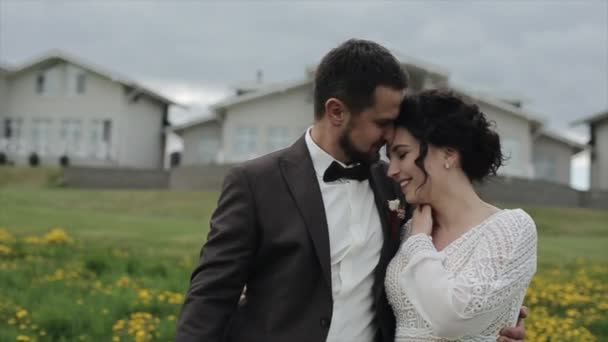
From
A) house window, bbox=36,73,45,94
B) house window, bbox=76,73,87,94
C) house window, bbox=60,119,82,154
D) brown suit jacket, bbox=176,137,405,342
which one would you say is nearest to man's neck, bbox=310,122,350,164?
brown suit jacket, bbox=176,137,405,342

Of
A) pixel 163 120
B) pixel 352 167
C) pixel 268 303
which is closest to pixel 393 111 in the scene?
pixel 352 167

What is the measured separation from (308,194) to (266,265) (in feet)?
1.11

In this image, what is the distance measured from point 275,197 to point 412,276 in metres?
0.64

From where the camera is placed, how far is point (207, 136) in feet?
150

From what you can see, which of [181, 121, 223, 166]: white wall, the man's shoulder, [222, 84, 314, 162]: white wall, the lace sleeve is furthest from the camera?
[181, 121, 223, 166]: white wall

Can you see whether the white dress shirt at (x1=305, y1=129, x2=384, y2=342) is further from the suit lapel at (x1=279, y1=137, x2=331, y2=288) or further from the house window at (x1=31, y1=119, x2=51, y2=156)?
the house window at (x1=31, y1=119, x2=51, y2=156)

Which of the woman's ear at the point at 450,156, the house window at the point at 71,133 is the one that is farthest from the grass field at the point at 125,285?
the house window at the point at 71,133

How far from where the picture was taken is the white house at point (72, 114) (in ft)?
149

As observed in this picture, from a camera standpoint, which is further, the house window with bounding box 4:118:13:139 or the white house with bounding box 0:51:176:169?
the house window with bounding box 4:118:13:139

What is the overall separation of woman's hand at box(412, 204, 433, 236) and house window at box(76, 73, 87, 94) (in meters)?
44.2

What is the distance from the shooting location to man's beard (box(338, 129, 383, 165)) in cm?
362

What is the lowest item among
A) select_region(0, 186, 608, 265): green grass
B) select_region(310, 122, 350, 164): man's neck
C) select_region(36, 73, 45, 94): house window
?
select_region(0, 186, 608, 265): green grass

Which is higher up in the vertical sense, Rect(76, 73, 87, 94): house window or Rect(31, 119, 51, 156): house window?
Rect(76, 73, 87, 94): house window

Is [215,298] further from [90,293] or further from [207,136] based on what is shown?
[207,136]
